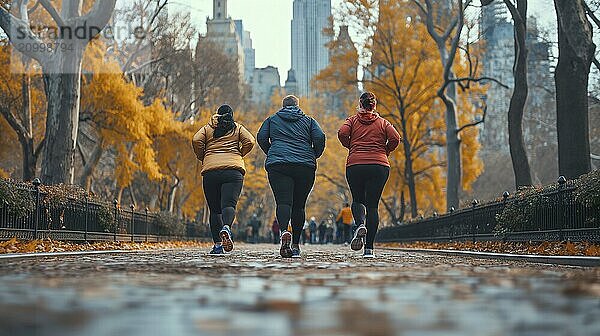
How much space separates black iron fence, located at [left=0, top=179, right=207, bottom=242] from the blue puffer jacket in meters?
4.35

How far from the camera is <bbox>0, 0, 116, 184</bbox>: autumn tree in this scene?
72.4ft

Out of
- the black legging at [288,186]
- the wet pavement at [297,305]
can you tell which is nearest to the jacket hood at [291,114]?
the black legging at [288,186]

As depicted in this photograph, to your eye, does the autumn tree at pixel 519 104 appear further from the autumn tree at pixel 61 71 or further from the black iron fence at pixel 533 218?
the autumn tree at pixel 61 71

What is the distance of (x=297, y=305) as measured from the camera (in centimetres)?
400

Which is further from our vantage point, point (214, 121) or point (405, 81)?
point (405, 81)

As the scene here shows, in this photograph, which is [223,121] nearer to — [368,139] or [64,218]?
[368,139]

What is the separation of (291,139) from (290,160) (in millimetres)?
344

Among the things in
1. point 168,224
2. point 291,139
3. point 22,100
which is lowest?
point 168,224

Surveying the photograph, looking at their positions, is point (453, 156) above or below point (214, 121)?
above

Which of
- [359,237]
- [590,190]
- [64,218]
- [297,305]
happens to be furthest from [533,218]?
[297,305]

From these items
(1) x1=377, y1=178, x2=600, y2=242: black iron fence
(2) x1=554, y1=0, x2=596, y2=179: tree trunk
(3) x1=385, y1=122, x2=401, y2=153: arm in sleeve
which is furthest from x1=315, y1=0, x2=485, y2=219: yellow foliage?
(3) x1=385, y1=122, x2=401, y2=153: arm in sleeve

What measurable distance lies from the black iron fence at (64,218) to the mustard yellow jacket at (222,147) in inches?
125

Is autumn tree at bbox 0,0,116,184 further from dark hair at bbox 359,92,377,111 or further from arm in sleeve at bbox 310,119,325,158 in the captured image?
arm in sleeve at bbox 310,119,325,158

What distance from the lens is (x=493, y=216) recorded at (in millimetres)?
17219
